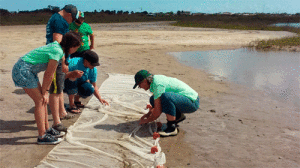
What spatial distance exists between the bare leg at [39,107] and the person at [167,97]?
46.1 inches

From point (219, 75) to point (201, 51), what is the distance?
4663 mm

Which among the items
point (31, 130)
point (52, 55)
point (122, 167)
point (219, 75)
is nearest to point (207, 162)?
point (122, 167)

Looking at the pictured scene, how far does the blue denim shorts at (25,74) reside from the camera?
2.96 metres

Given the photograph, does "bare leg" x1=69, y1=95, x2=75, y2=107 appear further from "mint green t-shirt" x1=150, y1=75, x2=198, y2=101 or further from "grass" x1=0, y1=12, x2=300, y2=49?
"grass" x1=0, y1=12, x2=300, y2=49

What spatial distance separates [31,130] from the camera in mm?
3807

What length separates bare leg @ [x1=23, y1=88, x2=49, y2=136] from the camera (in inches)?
122

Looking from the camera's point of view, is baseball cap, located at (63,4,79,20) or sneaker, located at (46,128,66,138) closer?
sneaker, located at (46,128,66,138)

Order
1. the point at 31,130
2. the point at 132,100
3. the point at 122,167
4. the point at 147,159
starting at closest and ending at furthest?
the point at 122,167
the point at 147,159
the point at 31,130
the point at 132,100

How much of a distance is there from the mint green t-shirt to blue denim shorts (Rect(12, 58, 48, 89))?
137 cm

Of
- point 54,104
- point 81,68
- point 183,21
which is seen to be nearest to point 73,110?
point 81,68

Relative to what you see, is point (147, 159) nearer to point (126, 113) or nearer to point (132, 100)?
point (126, 113)

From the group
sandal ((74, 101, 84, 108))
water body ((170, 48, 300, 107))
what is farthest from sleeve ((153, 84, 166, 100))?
water body ((170, 48, 300, 107))

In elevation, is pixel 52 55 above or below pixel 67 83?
above

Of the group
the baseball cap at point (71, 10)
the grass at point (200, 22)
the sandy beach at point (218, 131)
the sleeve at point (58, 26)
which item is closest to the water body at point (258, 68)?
the sandy beach at point (218, 131)
